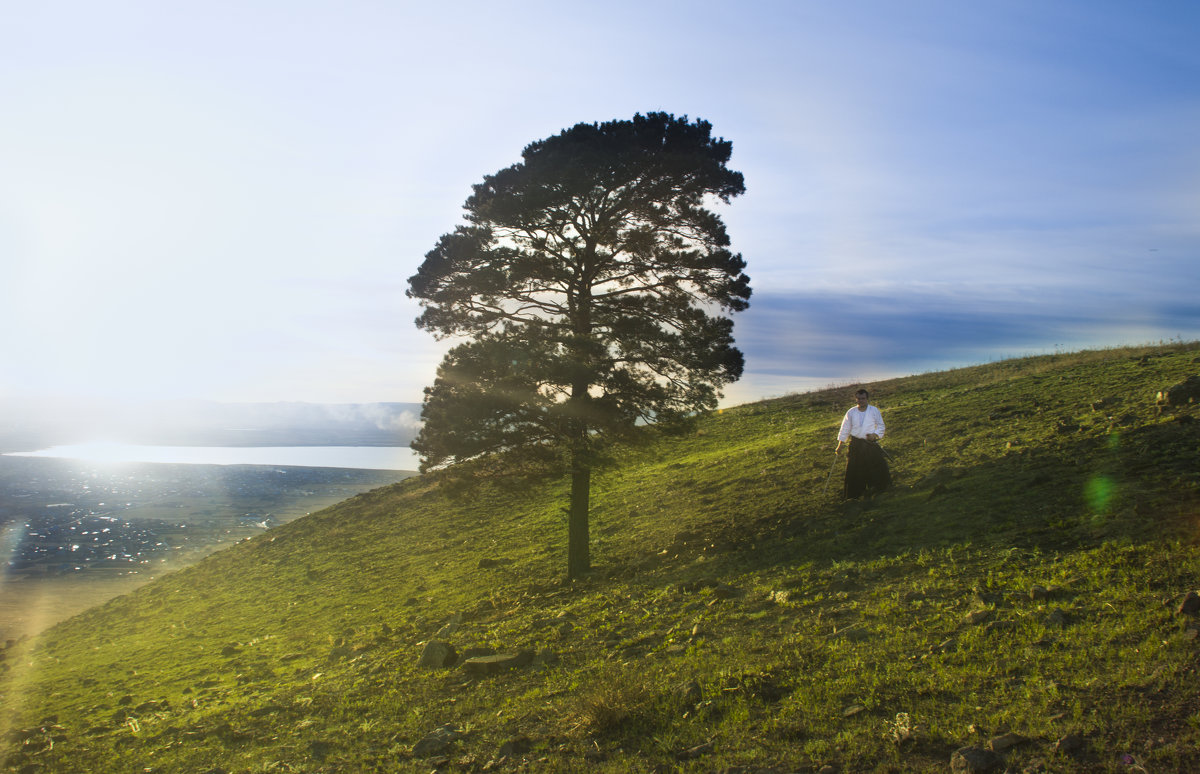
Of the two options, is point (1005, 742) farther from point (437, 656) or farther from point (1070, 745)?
point (437, 656)

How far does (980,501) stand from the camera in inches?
506

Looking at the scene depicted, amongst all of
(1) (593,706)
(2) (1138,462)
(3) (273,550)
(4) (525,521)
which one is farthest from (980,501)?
(3) (273,550)

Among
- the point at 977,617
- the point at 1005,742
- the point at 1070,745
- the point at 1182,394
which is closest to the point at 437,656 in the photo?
the point at 977,617

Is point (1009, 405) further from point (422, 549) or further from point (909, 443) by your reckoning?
point (422, 549)

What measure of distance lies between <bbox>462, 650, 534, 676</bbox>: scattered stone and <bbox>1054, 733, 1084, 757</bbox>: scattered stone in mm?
7037

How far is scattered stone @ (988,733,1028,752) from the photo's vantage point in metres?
5.24

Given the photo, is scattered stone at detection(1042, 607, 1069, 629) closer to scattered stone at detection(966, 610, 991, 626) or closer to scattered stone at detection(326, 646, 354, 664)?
scattered stone at detection(966, 610, 991, 626)

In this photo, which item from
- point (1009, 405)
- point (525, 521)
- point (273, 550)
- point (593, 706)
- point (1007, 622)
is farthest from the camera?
point (273, 550)

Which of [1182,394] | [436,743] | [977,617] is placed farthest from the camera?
[1182,394]

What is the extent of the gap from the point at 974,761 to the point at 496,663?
270 inches

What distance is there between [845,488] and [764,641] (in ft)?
26.3

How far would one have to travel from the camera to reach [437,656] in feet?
35.4

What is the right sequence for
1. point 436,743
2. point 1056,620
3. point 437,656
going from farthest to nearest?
point 437,656
point 436,743
point 1056,620

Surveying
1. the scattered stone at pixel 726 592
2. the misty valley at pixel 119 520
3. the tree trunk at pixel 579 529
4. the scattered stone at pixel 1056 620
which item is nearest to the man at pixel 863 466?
the scattered stone at pixel 726 592
